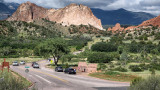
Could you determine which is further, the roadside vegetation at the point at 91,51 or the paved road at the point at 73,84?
the roadside vegetation at the point at 91,51

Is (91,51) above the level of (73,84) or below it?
above

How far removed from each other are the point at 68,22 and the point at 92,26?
86.2 feet

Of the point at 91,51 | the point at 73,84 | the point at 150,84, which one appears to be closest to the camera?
the point at 150,84

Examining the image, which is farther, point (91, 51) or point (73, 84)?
point (91, 51)

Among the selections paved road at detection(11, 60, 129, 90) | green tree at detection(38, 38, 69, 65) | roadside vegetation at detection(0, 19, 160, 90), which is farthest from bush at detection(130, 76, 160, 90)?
green tree at detection(38, 38, 69, 65)

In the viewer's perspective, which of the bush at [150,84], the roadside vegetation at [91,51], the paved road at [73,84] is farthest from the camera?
the roadside vegetation at [91,51]

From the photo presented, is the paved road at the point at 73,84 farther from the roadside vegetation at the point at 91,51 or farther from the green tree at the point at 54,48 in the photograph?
the green tree at the point at 54,48

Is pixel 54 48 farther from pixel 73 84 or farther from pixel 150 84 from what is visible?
pixel 150 84

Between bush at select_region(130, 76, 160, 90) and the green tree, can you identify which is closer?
bush at select_region(130, 76, 160, 90)

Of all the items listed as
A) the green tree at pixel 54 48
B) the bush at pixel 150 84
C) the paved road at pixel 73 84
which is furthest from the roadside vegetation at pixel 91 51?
the paved road at pixel 73 84

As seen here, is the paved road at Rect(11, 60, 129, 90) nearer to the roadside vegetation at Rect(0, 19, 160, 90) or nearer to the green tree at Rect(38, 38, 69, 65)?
the roadside vegetation at Rect(0, 19, 160, 90)

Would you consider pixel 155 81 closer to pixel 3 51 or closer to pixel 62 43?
pixel 62 43

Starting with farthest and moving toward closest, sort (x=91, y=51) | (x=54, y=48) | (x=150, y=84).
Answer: (x=91, y=51) < (x=54, y=48) < (x=150, y=84)

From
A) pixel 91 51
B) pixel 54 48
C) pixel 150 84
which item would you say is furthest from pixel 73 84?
pixel 91 51
